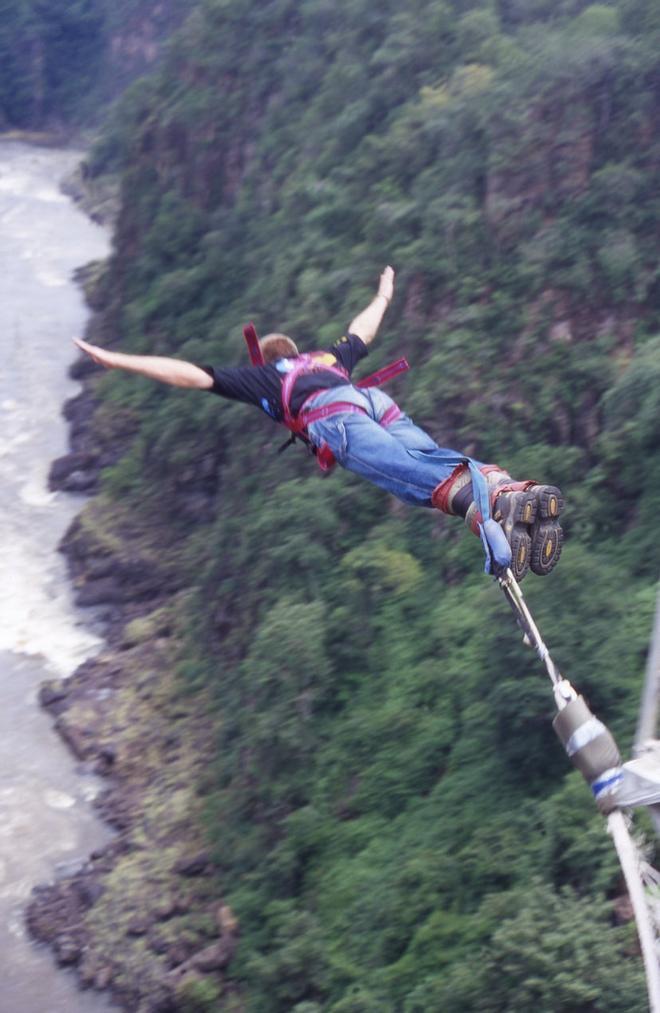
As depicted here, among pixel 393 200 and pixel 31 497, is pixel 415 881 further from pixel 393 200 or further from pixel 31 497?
pixel 31 497

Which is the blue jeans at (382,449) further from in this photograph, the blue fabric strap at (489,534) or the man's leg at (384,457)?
A: the blue fabric strap at (489,534)

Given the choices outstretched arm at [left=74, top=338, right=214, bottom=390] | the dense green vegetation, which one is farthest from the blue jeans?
the dense green vegetation

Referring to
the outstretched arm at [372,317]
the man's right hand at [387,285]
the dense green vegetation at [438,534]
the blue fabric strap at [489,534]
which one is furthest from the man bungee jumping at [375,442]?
the dense green vegetation at [438,534]

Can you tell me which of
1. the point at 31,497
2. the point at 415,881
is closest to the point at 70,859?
the point at 415,881

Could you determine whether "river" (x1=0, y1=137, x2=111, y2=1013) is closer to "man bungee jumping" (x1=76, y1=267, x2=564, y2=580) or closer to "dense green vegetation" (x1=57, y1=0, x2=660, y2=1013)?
"dense green vegetation" (x1=57, y1=0, x2=660, y2=1013)

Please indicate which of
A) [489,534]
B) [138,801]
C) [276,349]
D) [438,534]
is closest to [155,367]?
[276,349]

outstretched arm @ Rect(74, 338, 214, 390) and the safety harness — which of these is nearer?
outstretched arm @ Rect(74, 338, 214, 390)
